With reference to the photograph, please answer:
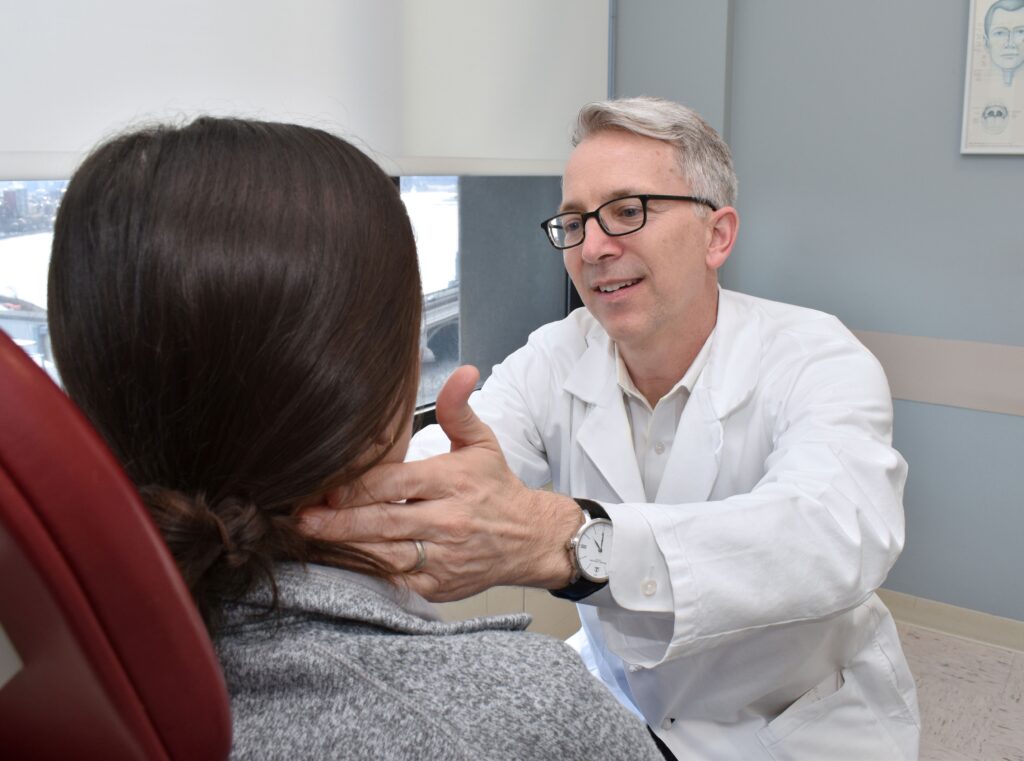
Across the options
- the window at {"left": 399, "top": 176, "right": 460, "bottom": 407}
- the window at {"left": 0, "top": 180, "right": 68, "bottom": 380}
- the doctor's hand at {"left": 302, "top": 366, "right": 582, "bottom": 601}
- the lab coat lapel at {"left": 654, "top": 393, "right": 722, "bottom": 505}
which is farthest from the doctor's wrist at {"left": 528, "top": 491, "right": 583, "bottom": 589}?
the window at {"left": 399, "top": 176, "right": 460, "bottom": 407}

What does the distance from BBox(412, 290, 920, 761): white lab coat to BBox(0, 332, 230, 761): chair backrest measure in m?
0.73

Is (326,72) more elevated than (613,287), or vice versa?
(326,72)

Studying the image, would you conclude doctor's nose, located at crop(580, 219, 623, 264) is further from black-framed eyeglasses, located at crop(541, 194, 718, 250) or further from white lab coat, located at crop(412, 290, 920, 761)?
white lab coat, located at crop(412, 290, 920, 761)

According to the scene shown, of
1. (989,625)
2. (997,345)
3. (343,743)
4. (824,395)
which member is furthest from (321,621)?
(989,625)

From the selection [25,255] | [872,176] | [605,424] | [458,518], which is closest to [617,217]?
[605,424]

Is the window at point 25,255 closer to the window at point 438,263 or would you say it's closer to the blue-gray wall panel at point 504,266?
the window at point 438,263

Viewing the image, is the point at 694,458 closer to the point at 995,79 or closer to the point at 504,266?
the point at 504,266

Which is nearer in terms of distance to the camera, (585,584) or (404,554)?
(404,554)

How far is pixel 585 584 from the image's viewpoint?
1.04 metres

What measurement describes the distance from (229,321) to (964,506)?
8.41 feet

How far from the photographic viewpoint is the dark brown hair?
0.59 meters

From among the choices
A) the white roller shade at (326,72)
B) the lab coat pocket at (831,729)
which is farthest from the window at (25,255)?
the lab coat pocket at (831,729)

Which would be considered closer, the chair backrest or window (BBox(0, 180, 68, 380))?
the chair backrest

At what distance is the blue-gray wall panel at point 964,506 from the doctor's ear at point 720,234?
1367mm
